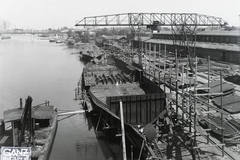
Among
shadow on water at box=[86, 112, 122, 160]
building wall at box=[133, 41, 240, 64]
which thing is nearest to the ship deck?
shadow on water at box=[86, 112, 122, 160]

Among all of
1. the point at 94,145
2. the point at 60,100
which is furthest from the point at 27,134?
the point at 60,100

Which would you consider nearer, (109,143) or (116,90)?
(109,143)

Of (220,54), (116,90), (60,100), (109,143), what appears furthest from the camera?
(220,54)

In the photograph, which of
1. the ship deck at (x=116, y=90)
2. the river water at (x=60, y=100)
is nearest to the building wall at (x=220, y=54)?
the ship deck at (x=116, y=90)

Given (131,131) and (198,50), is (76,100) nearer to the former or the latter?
(131,131)

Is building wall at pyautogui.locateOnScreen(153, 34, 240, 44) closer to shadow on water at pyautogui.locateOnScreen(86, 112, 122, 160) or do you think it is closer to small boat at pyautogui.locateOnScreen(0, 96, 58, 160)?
shadow on water at pyautogui.locateOnScreen(86, 112, 122, 160)

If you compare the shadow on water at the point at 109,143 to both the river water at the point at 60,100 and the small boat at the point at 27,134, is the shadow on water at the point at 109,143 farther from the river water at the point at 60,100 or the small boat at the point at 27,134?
the small boat at the point at 27,134

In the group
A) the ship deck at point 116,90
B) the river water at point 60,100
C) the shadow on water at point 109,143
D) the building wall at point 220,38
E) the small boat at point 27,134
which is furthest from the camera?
the building wall at point 220,38

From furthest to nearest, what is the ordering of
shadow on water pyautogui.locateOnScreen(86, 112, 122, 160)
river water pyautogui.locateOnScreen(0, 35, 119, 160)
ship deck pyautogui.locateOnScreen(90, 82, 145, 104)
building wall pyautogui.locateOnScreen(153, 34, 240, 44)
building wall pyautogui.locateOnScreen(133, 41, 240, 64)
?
building wall pyautogui.locateOnScreen(153, 34, 240, 44) → building wall pyautogui.locateOnScreen(133, 41, 240, 64) → ship deck pyautogui.locateOnScreen(90, 82, 145, 104) → river water pyautogui.locateOnScreen(0, 35, 119, 160) → shadow on water pyautogui.locateOnScreen(86, 112, 122, 160)

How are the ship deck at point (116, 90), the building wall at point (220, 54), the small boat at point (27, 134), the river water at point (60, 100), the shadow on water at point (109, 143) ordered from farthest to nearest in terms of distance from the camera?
the building wall at point (220, 54), the ship deck at point (116, 90), the river water at point (60, 100), the shadow on water at point (109, 143), the small boat at point (27, 134)

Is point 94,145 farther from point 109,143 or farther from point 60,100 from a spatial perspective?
point 60,100

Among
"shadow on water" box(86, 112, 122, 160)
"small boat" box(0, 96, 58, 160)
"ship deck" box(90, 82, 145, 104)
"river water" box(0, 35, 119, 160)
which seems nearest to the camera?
"small boat" box(0, 96, 58, 160)

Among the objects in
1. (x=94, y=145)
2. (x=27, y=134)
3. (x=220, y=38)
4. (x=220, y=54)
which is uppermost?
(x=220, y=38)

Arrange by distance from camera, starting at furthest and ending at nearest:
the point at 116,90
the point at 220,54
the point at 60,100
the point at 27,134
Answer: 1. the point at 220,54
2. the point at 60,100
3. the point at 116,90
4. the point at 27,134
